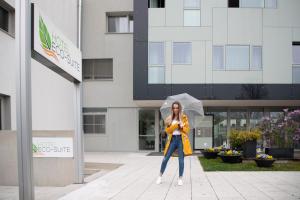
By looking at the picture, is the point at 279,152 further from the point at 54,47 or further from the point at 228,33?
the point at 54,47

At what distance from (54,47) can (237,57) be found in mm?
16531

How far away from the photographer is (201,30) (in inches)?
881

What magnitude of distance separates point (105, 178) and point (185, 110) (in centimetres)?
663

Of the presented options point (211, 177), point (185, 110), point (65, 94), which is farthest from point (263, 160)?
point (65, 94)

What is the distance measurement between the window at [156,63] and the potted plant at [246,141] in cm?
640

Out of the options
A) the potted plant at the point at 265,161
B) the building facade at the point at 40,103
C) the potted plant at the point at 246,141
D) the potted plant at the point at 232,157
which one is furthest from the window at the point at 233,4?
the potted plant at the point at 265,161

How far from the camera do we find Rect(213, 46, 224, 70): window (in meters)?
22.1

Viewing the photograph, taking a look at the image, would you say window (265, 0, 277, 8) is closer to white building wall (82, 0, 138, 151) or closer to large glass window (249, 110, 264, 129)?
large glass window (249, 110, 264, 129)

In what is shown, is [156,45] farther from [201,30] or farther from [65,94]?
[65,94]

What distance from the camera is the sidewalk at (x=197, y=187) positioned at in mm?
7805

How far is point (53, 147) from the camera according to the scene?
1023 cm

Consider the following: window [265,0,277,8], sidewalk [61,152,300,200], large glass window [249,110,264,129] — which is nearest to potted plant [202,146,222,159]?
sidewalk [61,152,300,200]

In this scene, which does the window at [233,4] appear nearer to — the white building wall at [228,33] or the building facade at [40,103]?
the white building wall at [228,33]

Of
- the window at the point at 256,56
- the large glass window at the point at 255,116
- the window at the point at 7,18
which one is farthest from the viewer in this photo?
the large glass window at the point at 255,116
